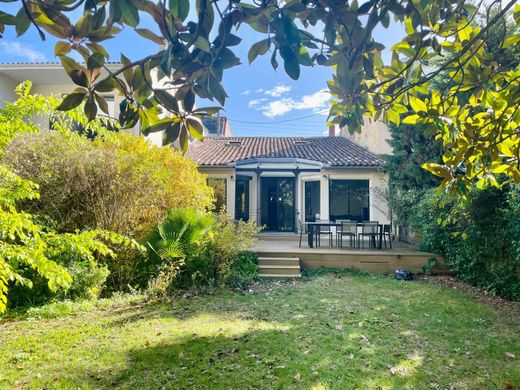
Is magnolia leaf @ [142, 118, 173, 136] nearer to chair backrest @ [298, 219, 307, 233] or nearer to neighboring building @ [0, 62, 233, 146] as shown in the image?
neighboring building @ [0, 62, 233, 146]

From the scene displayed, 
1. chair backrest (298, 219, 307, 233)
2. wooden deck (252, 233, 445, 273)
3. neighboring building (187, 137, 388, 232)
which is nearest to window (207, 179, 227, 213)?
neighboring building (187, 137, 388, 232)

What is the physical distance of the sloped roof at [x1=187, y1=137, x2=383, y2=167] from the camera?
17.0 m

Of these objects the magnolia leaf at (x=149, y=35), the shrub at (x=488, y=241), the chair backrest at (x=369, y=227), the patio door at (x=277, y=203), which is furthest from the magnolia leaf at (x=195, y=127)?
the patio door at (x=277, y=203)

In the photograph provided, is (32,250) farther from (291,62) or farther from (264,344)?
(291,62)

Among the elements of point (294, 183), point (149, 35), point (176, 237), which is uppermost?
point (294, 183)

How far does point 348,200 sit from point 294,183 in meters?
3.25

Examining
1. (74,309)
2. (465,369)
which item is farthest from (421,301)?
(74,309)

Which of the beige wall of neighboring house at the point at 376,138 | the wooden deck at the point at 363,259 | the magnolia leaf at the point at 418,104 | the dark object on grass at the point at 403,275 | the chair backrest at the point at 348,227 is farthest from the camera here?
the beige wall of neighboring house at the point at 376,138

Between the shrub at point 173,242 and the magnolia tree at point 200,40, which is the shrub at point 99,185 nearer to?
the shrub at point 173,242

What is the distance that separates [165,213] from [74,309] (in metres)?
3.43

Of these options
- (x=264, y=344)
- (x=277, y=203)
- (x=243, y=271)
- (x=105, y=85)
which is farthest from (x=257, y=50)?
(x=277, y=203)

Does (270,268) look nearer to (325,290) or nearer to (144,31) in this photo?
(325,290)

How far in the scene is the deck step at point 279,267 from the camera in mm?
9797

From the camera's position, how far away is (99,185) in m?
7.97
